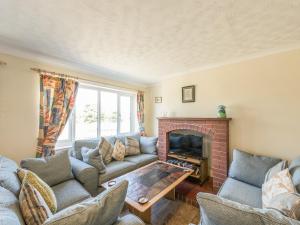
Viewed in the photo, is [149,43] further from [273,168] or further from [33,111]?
[273,168]

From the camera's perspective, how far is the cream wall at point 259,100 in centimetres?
224

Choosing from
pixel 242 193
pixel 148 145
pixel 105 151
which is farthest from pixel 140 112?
pixel 242 193

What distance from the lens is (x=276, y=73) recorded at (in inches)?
92.9

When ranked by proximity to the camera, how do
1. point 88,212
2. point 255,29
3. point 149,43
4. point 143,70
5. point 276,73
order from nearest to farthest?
point 88,212
point 255,29
point 149,43
point 276,73
point 143,70

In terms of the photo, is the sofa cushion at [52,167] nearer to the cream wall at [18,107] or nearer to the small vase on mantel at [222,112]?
the cream wall at [18,107]

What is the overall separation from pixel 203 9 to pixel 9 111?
2935 millimetres

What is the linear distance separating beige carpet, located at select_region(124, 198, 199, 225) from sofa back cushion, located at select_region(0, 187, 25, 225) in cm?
151

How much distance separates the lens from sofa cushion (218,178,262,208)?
5.51ft

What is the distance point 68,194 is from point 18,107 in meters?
1.63

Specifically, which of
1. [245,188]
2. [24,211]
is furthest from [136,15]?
[245,188]

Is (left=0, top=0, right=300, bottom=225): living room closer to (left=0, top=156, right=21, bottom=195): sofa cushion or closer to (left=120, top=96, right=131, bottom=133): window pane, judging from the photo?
(left=0, top=156, right=21, bottom=195): sofa cushion

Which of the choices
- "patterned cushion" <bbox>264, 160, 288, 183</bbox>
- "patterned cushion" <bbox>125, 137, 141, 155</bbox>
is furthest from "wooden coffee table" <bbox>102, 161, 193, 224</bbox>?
"patterned cushion" <bbox>264, 160, 288, 183</bbox>

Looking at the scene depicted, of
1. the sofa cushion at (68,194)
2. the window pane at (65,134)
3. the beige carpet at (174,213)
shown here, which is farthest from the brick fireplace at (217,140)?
the window pane at (65,134)

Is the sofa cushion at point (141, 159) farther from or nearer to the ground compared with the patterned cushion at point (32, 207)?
nearer to the ground
